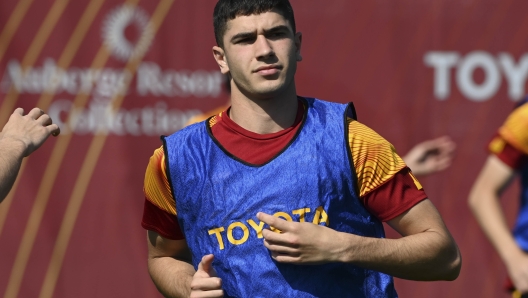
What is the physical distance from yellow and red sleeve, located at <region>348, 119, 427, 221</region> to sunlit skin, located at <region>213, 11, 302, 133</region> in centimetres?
25

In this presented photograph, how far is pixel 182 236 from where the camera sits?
3000mm

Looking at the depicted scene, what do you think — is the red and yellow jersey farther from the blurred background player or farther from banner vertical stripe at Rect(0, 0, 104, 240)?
banner vertical stripe at Rect(0, 0, 104, 240)

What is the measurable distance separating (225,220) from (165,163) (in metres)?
0.27

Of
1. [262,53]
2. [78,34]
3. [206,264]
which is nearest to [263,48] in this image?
[262,53]

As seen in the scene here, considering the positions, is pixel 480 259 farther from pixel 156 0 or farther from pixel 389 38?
pixel 156 0

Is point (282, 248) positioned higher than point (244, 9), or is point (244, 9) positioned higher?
point (244, 9)

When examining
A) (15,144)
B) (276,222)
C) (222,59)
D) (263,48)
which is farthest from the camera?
(15,144)

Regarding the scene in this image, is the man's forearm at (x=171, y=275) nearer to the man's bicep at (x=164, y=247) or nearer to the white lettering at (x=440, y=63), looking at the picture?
the man's bicep at (x=164, y=247)

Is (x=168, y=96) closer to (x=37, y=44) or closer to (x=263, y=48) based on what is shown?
(x=37, y=44)

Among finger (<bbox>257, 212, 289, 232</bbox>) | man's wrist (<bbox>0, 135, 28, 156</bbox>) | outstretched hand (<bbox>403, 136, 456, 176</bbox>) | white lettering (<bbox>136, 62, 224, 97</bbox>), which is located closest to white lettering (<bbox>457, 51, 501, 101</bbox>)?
outstretched hand (<bbox>403, 136, 456, 176</bbox>)

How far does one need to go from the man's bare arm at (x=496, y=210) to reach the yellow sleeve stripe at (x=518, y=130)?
0.10m

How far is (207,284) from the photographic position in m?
2.51

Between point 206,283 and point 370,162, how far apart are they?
601mm

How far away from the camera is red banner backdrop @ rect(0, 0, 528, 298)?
5344mm
